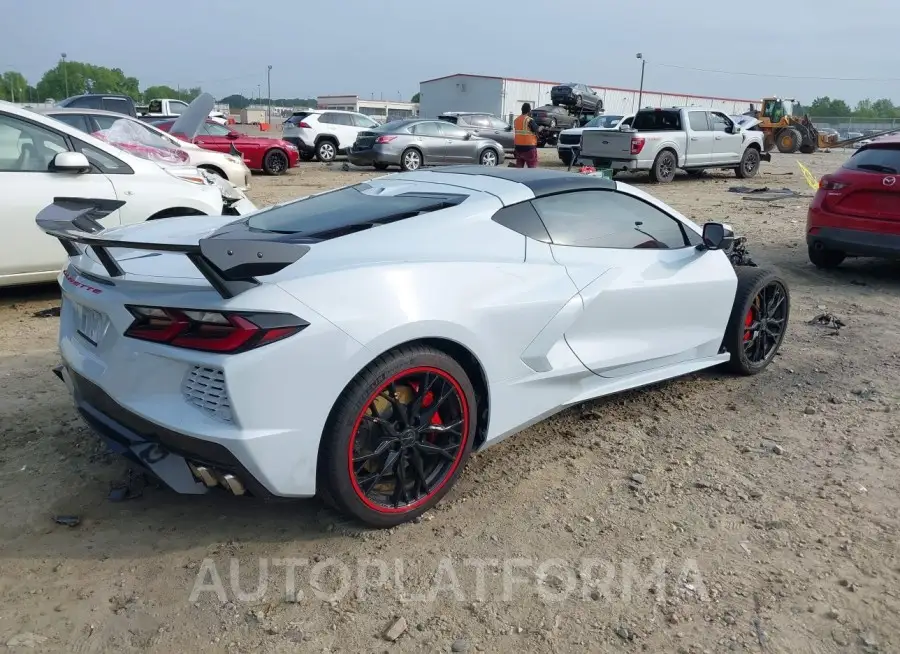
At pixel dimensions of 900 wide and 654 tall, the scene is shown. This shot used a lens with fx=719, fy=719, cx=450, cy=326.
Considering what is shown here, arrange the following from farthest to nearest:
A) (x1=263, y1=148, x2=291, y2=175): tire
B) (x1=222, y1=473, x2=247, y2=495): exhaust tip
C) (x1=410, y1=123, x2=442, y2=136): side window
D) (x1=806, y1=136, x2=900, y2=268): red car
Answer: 1. (x1=410, y1=123, x2=442, y2=136): side window
2. (x1=263, y1=148, x2=291, y2=175): tire
3. (x1=806, y1=136, x2=900, y2=268): red car
4. (x1=222, y1=473, x2=247, y2=495): exhaust tip

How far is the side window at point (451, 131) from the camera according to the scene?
19.1 meters

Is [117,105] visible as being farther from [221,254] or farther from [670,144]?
[221,254]

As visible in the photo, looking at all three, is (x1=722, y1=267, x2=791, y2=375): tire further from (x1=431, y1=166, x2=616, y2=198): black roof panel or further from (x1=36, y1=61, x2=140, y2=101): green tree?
(x1=36, y1=61, x2=140, y2=101): green tree

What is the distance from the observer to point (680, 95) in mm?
57906

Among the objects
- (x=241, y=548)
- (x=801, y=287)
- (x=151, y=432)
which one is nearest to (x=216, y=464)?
(x=151, y=432)

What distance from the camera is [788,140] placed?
30.1 m

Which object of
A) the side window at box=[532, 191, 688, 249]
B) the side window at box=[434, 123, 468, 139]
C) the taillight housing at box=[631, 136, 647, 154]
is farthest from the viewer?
the side window at box=[434, 123, 468, 139]

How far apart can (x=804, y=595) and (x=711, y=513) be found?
22.5 inches

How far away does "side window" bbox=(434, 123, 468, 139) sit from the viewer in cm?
1914

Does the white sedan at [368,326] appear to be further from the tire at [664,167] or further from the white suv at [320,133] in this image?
the white suv at [320,133]

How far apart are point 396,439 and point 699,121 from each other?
16447 millimetres

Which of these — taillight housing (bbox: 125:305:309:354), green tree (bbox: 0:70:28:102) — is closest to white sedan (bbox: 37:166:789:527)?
taillight housing (bbox: 125:305:309:354)

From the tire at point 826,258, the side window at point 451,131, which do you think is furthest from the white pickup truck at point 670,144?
the tire at point 826,258

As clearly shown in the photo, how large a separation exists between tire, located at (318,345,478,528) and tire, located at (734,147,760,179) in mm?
17447
